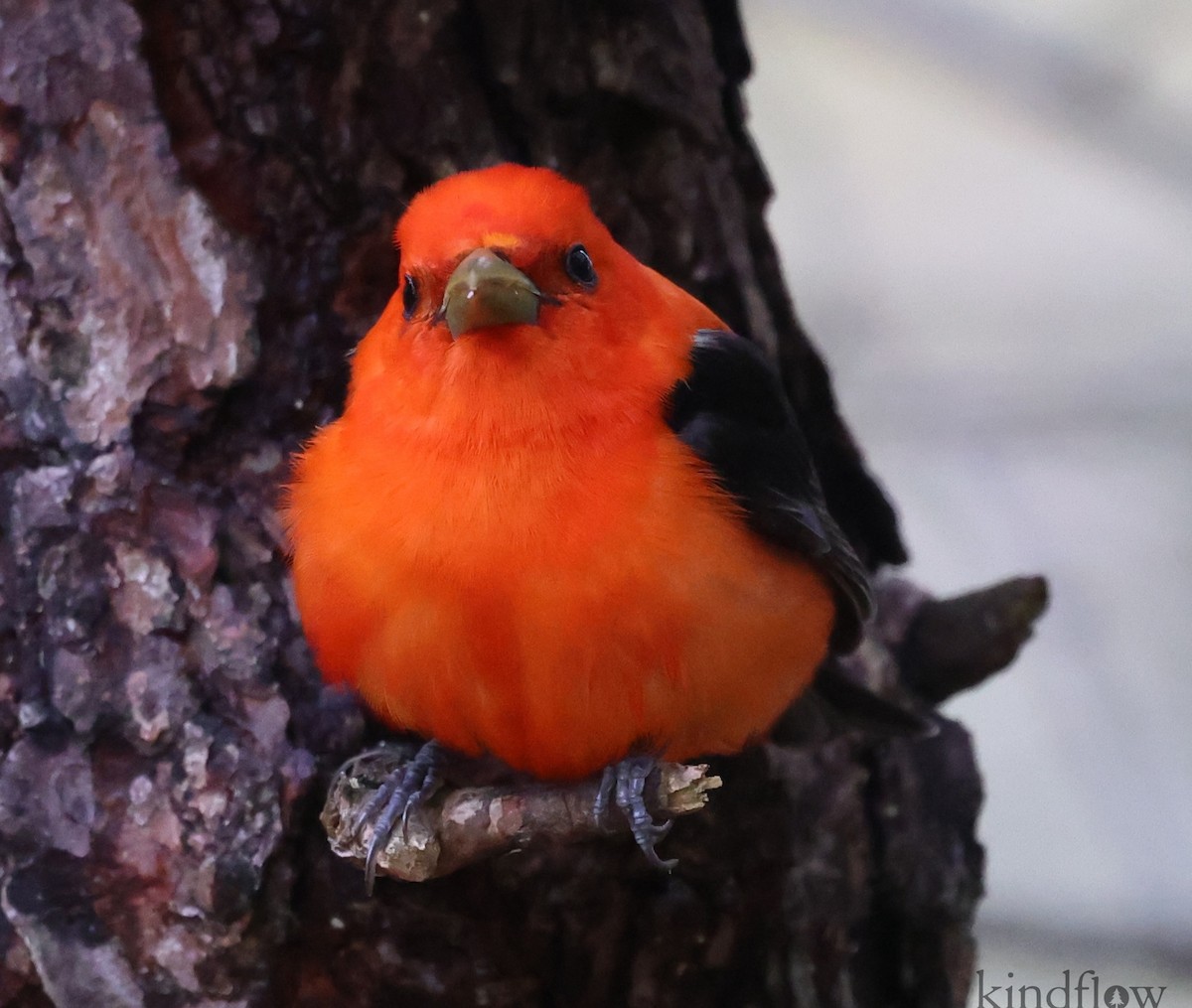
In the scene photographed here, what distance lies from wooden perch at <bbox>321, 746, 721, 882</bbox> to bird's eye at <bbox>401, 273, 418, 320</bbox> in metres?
0.84

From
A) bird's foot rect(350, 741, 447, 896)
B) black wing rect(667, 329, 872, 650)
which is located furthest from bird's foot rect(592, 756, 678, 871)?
black wing rect(667, 329, 872, 650)

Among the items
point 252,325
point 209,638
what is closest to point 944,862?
point 209,638

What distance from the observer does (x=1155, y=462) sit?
5309 mm

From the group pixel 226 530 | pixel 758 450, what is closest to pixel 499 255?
pixel 758 450

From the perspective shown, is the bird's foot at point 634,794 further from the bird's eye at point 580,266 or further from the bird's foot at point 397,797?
the bird's eye at point 580,266

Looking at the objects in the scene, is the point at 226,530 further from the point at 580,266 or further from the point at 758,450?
the point at 758,450

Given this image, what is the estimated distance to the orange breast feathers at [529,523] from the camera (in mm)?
2297

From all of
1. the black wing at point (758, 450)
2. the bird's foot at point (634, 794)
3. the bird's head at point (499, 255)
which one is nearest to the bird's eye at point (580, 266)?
the bird's head at point (499, 255)

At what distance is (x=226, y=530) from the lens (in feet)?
9.08

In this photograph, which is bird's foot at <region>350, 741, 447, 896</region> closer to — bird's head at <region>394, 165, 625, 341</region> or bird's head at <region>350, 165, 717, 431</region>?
bird's head at <region>350, 165, 717, 431</region>

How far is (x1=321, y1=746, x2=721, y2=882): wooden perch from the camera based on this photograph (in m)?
2.23

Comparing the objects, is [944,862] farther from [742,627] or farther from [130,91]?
[130,91]

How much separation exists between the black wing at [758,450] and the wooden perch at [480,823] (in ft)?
1.83

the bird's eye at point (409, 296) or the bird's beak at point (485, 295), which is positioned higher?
the bird's eye at point (409, 296)
